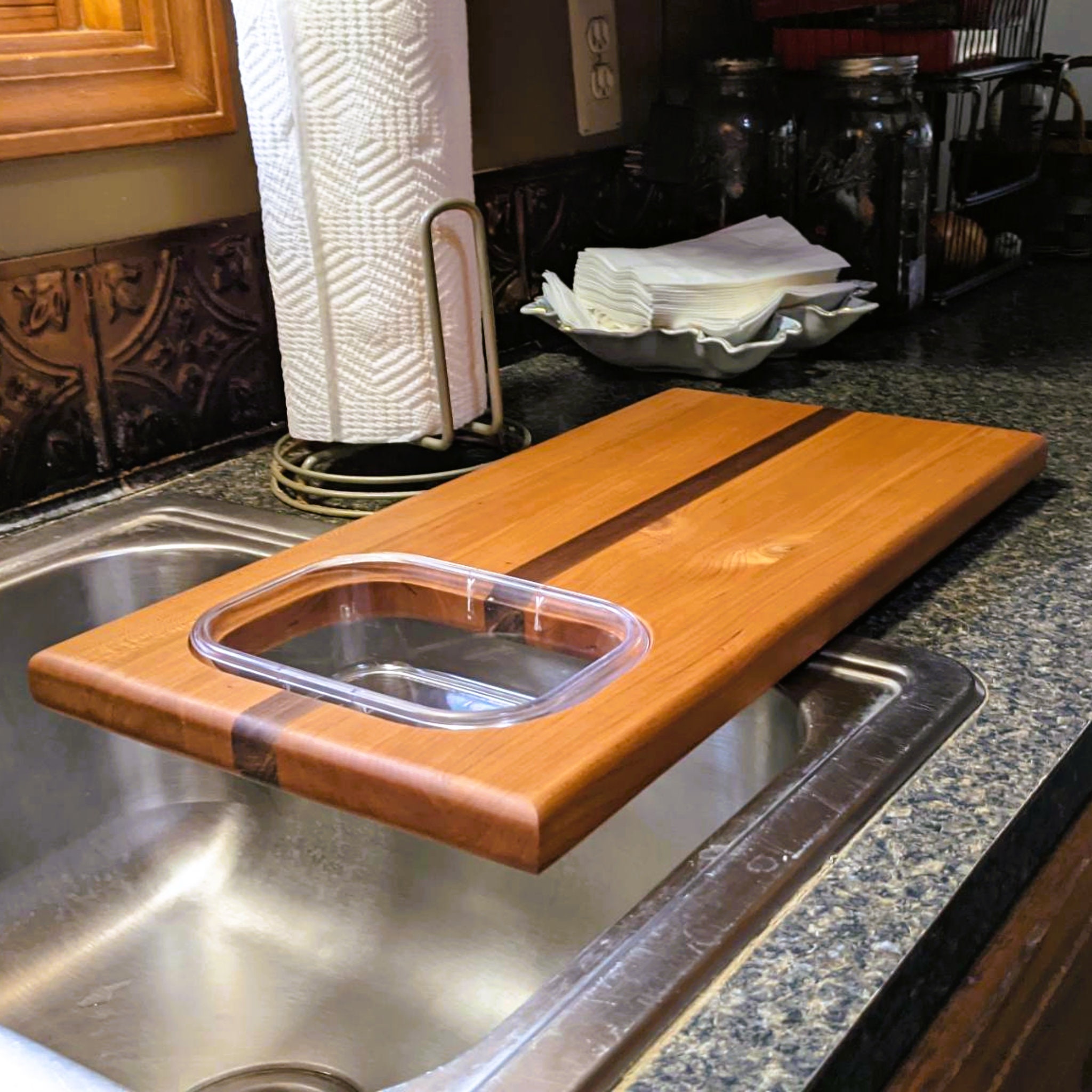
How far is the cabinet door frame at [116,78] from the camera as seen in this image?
0.85 meters

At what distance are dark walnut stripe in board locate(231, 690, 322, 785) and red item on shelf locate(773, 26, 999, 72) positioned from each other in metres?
1.03

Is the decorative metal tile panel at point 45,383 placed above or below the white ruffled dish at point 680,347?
above

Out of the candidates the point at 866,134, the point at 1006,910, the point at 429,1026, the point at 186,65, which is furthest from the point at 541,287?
the point at 1006,910

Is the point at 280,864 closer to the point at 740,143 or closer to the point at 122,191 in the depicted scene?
the point at 122,191

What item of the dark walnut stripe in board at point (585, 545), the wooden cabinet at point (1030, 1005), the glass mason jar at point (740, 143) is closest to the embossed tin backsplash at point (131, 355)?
the dark walnut stripe in board at point (585, 545)

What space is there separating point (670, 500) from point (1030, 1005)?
0.33m

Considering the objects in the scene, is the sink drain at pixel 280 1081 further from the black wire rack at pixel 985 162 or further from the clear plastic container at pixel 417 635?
the black wire rack at pixel 985 162

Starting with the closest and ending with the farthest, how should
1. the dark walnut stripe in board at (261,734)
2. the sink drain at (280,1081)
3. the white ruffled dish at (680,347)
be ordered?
the dark walnut stripe in board at (261,734) → the sink drain at (280,1081) → the white ruffled dish at (680,347)

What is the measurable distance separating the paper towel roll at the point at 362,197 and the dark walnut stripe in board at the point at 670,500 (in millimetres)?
177

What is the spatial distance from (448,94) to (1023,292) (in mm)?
916

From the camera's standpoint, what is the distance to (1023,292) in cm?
153

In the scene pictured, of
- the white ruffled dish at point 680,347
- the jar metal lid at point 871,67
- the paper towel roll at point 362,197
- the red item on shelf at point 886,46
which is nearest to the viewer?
the paper towel roll at point 362,197

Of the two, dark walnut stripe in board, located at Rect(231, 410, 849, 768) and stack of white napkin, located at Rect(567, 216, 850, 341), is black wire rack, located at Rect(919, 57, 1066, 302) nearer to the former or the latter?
stack of white napkin, located at Rect(567, 216, 850, 341)

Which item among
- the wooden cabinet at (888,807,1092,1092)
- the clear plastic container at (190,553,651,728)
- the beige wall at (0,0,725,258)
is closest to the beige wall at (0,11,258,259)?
the beige wall at (0,0,725,258)
